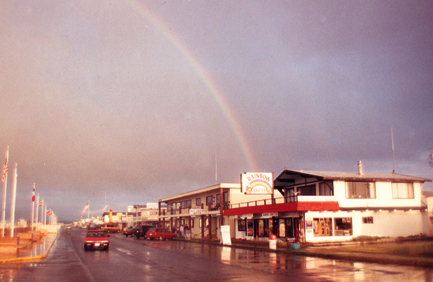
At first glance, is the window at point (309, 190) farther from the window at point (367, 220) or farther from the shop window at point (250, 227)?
the shop window at point (250, 227)

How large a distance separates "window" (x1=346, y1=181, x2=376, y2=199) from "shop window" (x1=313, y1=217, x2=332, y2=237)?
122 inches

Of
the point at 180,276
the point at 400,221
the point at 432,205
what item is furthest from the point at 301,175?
the point at 180,276

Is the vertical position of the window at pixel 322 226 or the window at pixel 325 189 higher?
the window at pixel 325 189

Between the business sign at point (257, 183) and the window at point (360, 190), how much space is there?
26.4ft

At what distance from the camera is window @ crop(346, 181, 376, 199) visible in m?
37.6

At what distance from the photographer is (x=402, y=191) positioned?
40.2 meters

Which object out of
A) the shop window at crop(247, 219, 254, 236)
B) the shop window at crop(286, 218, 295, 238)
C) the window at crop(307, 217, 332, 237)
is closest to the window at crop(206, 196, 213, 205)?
the shop window at crop(247, 219, 254, 236)

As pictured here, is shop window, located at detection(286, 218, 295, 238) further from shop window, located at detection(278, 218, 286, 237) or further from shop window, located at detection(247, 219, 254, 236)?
shop window, located at detection(247, 219, 254, 236)

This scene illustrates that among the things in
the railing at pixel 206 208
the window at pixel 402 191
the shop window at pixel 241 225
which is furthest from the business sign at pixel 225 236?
the window at pixel 402 191

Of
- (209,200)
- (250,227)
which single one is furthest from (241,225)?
(209,200)

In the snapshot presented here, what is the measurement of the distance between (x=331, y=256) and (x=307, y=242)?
9.68 m

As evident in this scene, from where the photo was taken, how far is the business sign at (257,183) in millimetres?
41688

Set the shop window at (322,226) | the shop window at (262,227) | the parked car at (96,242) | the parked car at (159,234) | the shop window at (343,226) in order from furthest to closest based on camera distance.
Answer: the parked car at (159,234), the shop window at (262,227), the shop window at (343,226), the shop window at (322,226), the parked car at (96,242)

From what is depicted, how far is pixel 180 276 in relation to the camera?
16.0m
